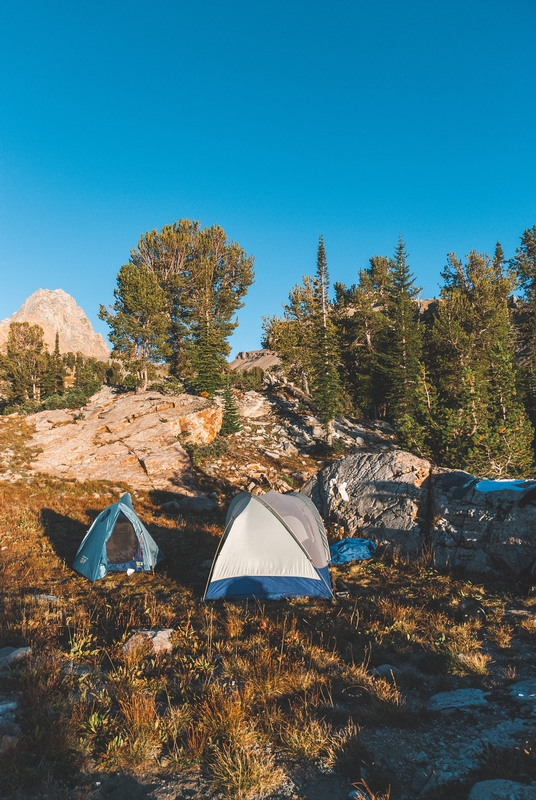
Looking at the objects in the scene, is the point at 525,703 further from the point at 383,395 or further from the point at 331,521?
the point at 383,395

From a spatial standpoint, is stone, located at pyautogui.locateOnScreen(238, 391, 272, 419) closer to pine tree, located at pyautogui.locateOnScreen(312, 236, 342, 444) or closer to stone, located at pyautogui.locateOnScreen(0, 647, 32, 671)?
pine tree, located at pyautogui.locateOnScreen(312, 236, 342, 444)

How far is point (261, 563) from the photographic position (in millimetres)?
9078

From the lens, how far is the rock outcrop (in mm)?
9945

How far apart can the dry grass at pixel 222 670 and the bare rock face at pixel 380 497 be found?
4.92ft

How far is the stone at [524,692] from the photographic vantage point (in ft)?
15.1

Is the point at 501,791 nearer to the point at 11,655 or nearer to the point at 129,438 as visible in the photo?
the point at 11,655

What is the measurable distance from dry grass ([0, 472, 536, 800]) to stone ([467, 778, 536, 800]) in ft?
3.60

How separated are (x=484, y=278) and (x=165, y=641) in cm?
5860

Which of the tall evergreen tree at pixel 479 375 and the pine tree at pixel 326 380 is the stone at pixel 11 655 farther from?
the pine tree at pixel 326 380

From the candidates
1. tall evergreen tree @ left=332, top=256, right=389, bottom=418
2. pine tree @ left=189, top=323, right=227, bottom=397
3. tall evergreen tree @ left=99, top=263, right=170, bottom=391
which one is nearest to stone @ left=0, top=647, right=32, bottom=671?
pine tree @ left=189, top=323, right=227, bottom=397

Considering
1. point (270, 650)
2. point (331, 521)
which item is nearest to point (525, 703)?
point (270, 650)

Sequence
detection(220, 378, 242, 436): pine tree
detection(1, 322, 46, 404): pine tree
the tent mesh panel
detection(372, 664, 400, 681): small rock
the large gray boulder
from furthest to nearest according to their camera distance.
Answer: detection(1, 322, 46, 404): pine tree < detection(220, 378, 242, 436): pine tree < the tent mesh panel < the large gray boulder < detection(372, 664, 400, 681): small rock

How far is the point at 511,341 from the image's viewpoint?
144 feet

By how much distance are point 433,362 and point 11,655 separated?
4246 centimetres
